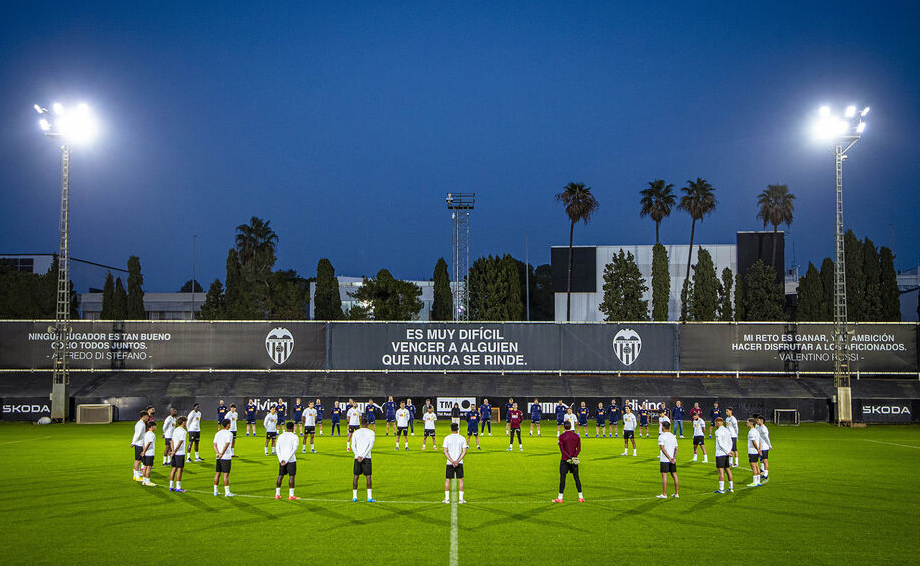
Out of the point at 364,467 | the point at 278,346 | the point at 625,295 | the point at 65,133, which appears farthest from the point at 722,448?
the point at 625,295

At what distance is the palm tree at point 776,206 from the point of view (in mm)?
75250

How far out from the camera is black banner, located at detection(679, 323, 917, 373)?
46.1 m

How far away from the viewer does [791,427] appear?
134ft

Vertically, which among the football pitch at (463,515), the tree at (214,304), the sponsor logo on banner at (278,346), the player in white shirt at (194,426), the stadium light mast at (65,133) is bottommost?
the football pitch at (463,515)

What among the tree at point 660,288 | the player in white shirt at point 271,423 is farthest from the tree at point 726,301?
the player in white shirt at point 271,423

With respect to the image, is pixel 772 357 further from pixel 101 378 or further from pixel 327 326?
pixel 101 378

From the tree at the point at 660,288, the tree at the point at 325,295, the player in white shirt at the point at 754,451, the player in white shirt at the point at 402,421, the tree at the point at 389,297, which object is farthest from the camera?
the tree at the point at 660,288

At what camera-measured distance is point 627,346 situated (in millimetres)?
46750

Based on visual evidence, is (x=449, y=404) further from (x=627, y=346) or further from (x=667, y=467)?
(x=667, y=467)

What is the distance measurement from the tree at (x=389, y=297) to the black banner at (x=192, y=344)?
18814 mm

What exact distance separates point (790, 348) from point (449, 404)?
68.9ft

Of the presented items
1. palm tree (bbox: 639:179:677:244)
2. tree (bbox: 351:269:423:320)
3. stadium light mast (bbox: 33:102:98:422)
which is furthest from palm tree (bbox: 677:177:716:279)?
stadium light mast (bbox: 33:102:98:422)

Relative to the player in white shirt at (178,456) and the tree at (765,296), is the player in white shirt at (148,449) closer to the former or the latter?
the player in white shirt at (178,456)

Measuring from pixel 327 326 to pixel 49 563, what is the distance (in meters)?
A: 35.6
